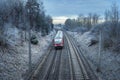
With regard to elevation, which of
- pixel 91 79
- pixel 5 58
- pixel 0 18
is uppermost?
pixel 0 18

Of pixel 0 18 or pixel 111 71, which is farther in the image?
pixel 0 18

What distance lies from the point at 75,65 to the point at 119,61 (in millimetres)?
5670

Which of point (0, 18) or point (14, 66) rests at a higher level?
point (0, 18)

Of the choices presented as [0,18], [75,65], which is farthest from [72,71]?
[0,18]

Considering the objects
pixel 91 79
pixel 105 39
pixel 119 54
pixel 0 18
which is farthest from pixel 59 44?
pixel 91 79

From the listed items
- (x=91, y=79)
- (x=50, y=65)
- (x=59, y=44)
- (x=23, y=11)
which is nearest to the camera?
(x=91, y=79)

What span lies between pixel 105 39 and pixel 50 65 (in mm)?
14135

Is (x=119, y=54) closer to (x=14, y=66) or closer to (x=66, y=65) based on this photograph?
(x=66, y=65)

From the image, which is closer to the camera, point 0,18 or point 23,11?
point 0,18

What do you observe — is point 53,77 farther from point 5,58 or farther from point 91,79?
point 5,58

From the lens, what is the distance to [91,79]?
63.2 feet

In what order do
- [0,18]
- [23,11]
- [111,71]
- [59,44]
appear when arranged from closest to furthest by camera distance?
[111,71], [0,18], [59,44], [23,11]

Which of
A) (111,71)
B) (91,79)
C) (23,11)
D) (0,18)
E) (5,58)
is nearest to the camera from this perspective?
(91,79)

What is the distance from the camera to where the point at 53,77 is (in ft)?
65.0
